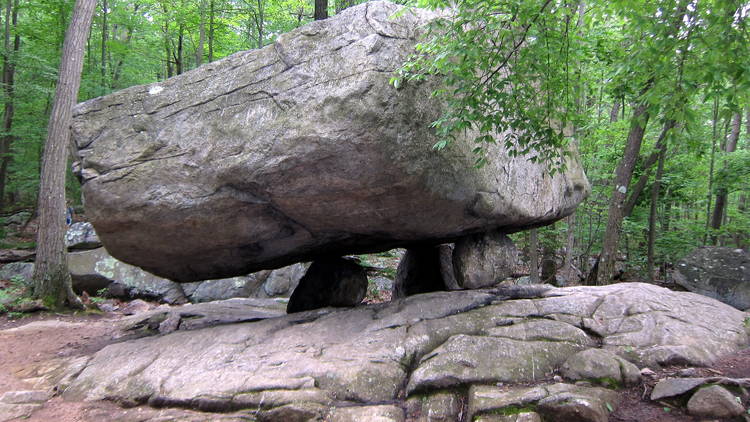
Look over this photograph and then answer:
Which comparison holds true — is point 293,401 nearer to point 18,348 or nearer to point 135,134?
point 135,134

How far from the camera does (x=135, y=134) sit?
6168 millimetres

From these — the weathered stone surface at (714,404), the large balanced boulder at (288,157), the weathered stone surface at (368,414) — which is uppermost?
the large balanced boulder at (288,157)

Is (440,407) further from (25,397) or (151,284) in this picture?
(151,284)

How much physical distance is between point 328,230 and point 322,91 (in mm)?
2059

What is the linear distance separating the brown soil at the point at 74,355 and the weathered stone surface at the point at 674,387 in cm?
9

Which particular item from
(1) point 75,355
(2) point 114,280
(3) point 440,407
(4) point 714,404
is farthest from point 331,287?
(2) point 114,280

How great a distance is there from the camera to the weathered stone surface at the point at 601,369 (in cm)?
490

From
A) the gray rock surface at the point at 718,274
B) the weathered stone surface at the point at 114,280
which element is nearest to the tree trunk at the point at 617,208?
the gray rock surface at the point at 718,274

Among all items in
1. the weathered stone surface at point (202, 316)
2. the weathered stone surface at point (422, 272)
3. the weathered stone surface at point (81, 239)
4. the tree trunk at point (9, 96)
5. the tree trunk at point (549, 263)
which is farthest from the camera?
the tree trunk at point (9, 96)

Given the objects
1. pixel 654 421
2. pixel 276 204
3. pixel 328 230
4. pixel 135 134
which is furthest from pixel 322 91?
pixel 654 421

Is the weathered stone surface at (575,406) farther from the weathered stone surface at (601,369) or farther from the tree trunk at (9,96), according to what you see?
the tree trunk at (9,96)

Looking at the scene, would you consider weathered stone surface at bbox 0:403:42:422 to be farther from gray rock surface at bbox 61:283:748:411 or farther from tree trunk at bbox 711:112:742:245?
tree trunk at bbox 711:112:742:245

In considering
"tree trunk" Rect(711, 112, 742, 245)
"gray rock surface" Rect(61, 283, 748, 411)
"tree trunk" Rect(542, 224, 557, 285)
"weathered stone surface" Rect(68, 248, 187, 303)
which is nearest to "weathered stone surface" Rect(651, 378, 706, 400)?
"gray rock surface" Rect(61, 283, 748, 411)

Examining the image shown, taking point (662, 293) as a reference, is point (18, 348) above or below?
below
